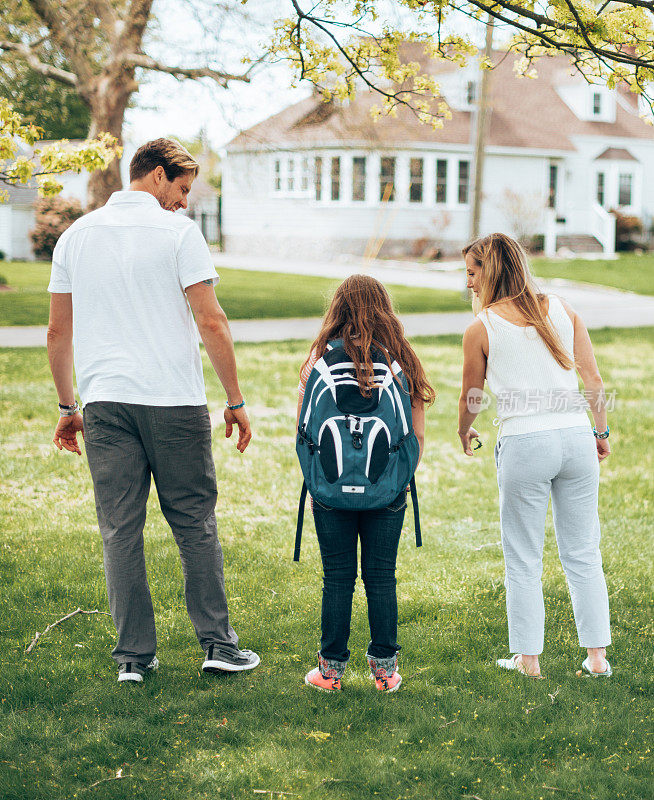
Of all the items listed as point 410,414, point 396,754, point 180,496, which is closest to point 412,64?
point 410,414

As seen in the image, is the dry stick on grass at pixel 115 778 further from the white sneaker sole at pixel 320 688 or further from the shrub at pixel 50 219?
the shrub at pixel 50 219

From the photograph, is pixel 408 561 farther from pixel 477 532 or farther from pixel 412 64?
pixel 412 64

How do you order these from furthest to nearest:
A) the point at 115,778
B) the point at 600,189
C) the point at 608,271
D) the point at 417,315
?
the point at 600,189 < the point at 608,271 < the point at 417,315 < the point at 115,778

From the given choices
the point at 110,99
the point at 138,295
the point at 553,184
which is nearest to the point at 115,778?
the point at 138,295

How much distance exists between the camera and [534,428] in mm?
3559

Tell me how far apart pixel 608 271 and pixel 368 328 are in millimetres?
28501

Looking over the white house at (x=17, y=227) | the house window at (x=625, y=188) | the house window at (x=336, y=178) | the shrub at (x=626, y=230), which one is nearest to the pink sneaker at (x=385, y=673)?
the house window at (x=336, y=178)

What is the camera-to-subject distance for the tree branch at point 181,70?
680 inches

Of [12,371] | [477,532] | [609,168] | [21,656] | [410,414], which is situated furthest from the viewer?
[609,168]

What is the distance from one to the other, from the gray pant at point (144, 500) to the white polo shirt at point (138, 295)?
0.32ft

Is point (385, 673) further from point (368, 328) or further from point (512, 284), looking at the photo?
point (512, 284)

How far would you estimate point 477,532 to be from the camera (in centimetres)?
599

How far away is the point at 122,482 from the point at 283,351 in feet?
31.9

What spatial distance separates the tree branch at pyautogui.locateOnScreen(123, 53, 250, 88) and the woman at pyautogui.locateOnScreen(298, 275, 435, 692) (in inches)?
586
